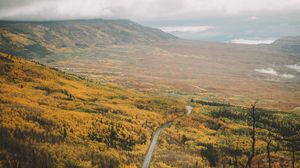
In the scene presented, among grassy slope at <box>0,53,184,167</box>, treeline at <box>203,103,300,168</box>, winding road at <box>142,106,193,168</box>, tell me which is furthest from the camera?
treeline at <box>203,103,300,168</box>

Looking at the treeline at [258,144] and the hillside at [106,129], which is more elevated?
the hillside at [106,129]

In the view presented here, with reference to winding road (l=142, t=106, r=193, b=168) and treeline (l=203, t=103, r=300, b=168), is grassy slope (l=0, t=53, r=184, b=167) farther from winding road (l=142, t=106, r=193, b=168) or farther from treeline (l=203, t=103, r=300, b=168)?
treeline (l=203, t=103, r=300, b=168)

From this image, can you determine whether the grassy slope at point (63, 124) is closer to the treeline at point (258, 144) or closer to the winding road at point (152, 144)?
the winding road at point (152, 144)

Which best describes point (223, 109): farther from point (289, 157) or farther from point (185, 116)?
point (289, 157)

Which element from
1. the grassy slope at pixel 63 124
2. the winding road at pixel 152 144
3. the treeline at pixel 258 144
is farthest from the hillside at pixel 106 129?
the winding road at pixel 152 144

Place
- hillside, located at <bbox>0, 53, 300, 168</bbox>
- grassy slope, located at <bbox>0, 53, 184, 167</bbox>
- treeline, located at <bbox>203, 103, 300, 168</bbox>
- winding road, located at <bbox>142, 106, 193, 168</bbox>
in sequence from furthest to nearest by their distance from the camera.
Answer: treeline, located at <bbox>203, 103, 300, 168</bbox> < winding road, located at <bbox>142, 106, 193, 168</bbox> < hillside, located at <bbox>0, 53, 300, 168</bbox> < grassy slope, located at <bbox>0, 53, 184, 167</bbox>

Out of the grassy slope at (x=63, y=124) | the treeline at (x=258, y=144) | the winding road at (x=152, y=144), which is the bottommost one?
the treeline at (x=258, y=144)

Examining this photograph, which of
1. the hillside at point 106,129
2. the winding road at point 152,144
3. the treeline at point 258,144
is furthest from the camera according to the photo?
the treeline at point 258,144

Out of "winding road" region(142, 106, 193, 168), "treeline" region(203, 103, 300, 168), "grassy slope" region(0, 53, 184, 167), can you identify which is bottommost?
"treeline" region(203, 103, 300, 168)

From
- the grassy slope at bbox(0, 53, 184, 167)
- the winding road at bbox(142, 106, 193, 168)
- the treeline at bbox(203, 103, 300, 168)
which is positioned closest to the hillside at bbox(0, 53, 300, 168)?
the grassy slope at bbox(0, 53, 184, 167)

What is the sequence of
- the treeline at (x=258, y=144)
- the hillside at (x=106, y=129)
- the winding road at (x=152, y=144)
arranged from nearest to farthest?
the hillside at (x=106, y=129), the winding road at (x=152, y=144), the treeline at (x=258, y=144)
